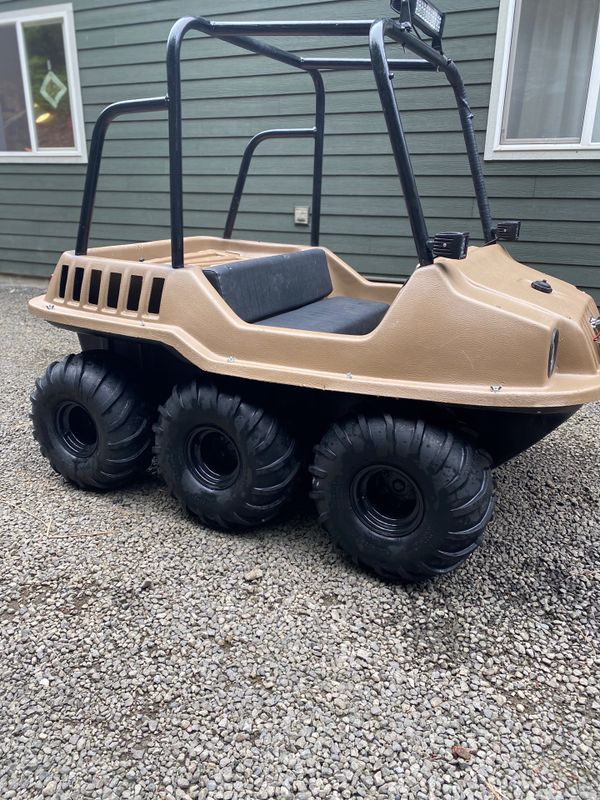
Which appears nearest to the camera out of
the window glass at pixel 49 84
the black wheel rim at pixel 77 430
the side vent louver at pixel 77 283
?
the side vent louver at pixel 77 283

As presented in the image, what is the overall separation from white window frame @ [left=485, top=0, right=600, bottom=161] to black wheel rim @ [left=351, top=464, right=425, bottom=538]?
136 inches

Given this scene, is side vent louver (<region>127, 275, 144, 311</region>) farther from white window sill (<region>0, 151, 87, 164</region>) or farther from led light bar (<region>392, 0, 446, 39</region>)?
white window sill (<region>0, 151, 87, 164</region>)

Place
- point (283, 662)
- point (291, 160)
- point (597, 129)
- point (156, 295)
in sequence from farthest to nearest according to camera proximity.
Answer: point (291, 160)
point (597, 129)
point (156, 295)
point (283, 662)

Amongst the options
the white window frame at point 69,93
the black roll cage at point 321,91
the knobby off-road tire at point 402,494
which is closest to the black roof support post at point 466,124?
the black roll cage at point 321,91

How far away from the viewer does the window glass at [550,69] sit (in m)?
4.34

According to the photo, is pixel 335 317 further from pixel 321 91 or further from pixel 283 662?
pixel 283 662

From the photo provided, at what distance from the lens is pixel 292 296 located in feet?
9.09

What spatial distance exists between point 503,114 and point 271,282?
3020mm

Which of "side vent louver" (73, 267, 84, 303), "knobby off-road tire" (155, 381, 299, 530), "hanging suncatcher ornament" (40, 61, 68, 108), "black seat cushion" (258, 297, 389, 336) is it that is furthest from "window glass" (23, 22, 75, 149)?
"knobby off-road tire" (155, 381, 299, 530)

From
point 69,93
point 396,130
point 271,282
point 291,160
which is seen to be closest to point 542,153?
point 291,160

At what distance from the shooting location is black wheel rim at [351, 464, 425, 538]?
2037 millimetres

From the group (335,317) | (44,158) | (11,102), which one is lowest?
(335,317)

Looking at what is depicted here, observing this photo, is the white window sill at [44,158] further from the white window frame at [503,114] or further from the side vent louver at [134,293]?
the side vent louver at [134,293]

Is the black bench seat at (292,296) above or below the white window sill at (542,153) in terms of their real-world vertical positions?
below
